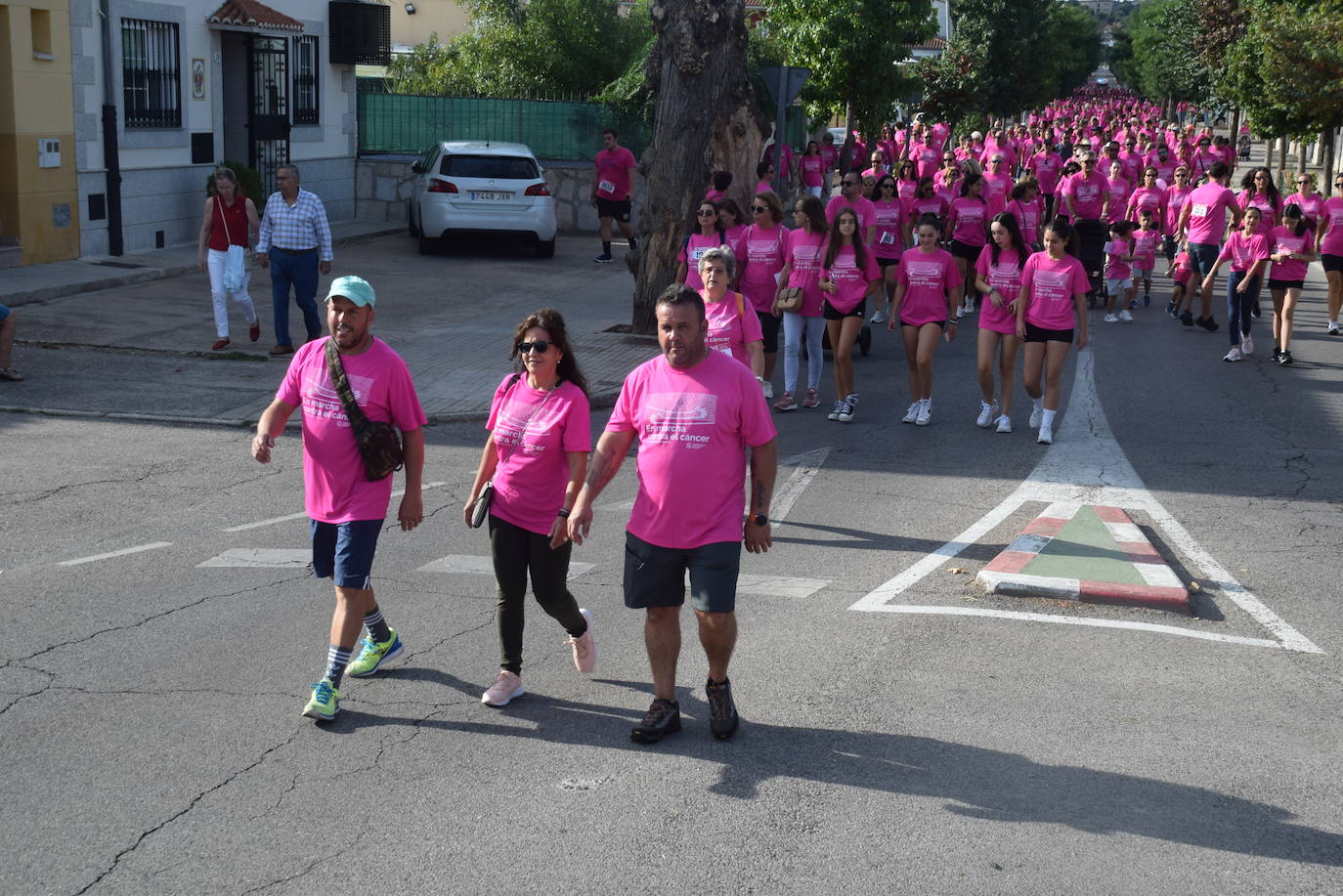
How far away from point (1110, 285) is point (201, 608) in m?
13.7

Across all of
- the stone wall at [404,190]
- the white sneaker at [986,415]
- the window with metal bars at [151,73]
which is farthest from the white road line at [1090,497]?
the stone wall at [404,190]

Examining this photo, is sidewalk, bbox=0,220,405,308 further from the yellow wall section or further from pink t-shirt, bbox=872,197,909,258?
pink t-shirt, bbox=872,197,909,258

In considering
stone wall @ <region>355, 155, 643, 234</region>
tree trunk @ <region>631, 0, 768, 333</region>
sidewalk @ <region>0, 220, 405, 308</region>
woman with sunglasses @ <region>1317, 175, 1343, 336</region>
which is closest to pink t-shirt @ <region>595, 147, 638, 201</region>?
stone wall @ <region>355, 155, 643, 234</region>

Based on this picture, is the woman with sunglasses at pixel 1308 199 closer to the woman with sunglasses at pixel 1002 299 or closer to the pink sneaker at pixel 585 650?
the woman with sunglasses at pixel 1002 299

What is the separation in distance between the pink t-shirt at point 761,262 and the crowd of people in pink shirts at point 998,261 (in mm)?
11

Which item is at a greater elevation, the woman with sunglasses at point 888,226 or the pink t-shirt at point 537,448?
the woman with sunglasses at point 888,226

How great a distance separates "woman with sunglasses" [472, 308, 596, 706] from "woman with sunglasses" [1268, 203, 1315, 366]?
11118mm

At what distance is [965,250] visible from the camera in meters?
17.3

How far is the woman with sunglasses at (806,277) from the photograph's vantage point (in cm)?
1164

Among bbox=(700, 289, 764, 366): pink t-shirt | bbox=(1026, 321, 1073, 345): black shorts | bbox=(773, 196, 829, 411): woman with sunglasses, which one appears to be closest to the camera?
bbox=(700, 289, 764, 366): pink t-shirt

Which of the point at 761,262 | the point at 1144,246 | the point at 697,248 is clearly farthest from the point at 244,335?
the point at 1144,246

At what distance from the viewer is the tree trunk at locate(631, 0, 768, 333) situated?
578 inches

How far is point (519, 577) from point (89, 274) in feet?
44.1

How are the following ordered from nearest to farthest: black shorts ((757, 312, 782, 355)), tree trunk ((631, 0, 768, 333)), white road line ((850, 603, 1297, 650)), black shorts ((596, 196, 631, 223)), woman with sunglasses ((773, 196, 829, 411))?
white road line ((850, 603, 1297, 650)) → woman with sunglasses ((773, 196, 829, 411)) → black shorts ((757, 312, 782, 355)) → tree trunk ((631, 0, 768, 333)) → black shorts ((596, 196, 631, 223))
